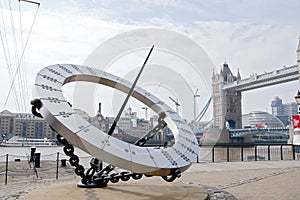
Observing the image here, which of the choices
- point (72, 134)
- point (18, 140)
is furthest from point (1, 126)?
point (72, 134)

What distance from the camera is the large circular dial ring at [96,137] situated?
447 cm

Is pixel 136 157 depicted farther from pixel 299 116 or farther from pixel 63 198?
pixel 299 116

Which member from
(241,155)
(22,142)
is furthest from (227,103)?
(241,155)

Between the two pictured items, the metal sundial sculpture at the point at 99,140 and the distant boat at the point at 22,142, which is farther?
the distant boat at the point at 22,142

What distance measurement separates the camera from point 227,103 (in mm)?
57625

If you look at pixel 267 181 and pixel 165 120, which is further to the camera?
pixel 267 181

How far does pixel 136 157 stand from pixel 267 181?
5.38 meters

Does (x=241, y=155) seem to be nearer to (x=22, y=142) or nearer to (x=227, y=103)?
(x=22, y=142)

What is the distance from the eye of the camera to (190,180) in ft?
29.1

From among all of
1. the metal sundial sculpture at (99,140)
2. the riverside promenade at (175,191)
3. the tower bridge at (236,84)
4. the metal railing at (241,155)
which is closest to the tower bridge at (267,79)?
the tower bridge at (236,84)

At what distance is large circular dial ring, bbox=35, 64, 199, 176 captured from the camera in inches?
176

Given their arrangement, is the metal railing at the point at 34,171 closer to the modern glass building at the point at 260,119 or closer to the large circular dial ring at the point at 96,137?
the large circular dial ring at the point at 96,137

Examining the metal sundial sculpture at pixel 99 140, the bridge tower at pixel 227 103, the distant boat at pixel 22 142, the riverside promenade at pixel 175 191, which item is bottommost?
the distant boat at pixel 22 142

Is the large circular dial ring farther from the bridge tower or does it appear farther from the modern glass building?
the modern glass building
